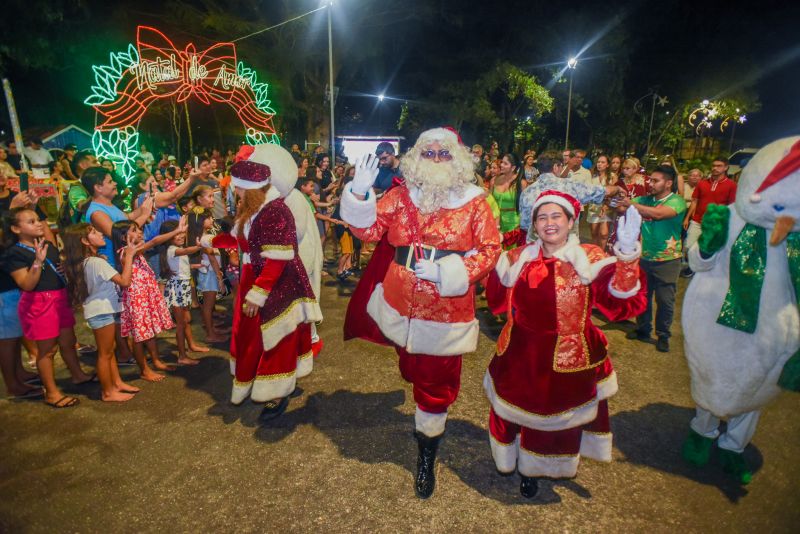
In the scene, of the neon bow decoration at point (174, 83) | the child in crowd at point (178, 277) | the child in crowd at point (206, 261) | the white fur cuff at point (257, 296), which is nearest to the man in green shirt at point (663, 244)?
the white fur cuff at point (257, 296)

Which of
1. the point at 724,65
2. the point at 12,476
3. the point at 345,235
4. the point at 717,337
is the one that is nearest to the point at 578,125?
the point at 724,65

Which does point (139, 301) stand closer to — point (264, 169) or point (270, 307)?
point (270, 307)

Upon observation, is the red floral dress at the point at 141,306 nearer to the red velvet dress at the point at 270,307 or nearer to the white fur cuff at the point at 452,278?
the red velvet dress at the point at 270,307

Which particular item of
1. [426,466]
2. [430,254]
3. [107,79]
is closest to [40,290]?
[430,254]

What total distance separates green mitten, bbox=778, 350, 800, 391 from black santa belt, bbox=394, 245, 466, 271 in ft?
6.58

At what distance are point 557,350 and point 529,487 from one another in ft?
3.20

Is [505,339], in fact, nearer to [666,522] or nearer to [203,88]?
[666,522]

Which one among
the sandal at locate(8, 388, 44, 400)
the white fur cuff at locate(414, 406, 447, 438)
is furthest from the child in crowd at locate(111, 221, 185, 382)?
the white fur cuff at locate(414, 406, 447, 438)

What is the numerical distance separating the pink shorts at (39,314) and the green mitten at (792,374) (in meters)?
5.23

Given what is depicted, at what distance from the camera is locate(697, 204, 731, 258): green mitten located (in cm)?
288

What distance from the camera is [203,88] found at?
12.8 meters

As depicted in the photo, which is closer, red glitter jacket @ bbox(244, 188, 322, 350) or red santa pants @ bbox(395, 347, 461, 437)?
red santa pants @ bbox(395, 347, 461, 437)

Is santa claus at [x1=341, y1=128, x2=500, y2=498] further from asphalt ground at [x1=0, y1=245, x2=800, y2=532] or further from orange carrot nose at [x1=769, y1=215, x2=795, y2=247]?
orange carrot nose at [x1=769, y1=215, x2=795, y2=247]

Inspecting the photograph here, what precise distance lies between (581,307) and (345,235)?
18.1 feet
